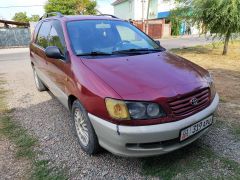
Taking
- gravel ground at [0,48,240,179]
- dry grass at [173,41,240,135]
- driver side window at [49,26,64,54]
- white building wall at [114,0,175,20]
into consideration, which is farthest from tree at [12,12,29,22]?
driver side window at [49,26,64,54]

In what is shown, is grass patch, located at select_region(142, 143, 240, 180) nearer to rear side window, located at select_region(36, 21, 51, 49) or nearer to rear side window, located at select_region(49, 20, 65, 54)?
rear side window, located at select_region(49, 20, 65, 54)

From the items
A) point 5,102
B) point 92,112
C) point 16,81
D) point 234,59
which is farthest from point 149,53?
point 234,59

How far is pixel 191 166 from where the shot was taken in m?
3.07

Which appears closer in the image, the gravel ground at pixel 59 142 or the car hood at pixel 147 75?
the car hood at pixel 147 75

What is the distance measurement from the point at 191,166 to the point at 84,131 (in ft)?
4.69

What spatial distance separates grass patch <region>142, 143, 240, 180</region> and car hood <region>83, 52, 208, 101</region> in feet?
3.09

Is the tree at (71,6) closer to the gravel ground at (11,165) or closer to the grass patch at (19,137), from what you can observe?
the grass patch at (19,137)

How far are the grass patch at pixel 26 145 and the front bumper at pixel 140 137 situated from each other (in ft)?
2.46

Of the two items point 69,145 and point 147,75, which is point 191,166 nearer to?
point 147,75

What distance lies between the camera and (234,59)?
10641mm

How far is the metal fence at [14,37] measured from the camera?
23.8m

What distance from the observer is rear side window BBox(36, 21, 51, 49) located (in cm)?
493

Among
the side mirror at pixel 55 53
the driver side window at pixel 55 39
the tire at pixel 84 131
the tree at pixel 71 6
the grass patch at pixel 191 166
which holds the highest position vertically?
the tree at pixel 71 6

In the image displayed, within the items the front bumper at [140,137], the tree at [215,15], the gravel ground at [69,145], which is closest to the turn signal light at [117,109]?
the front bumper at [140,137]
